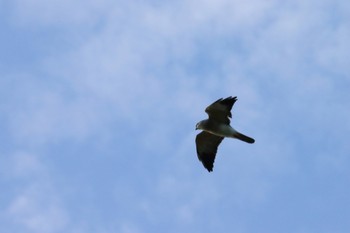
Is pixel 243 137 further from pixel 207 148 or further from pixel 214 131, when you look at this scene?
pixel 207 148

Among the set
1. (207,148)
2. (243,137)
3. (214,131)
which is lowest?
(243,137)

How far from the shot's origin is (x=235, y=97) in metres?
22.8

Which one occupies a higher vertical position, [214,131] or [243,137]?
[214,131]

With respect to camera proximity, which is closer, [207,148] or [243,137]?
[243,137]

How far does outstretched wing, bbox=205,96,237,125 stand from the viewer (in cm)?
2295

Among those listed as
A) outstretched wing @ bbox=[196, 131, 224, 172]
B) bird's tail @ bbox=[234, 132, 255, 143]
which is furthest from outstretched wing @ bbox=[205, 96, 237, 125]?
outstretched wing @ bbox=[196, 131, 224, 172]

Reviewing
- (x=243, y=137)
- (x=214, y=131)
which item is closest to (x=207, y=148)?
(x=214, y=131)

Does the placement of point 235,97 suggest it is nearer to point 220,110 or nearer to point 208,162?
point 220,110

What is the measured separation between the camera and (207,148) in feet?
80.2

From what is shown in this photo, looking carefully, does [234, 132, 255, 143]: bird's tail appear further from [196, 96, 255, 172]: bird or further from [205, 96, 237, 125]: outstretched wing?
[205, 96, 237, 125]: outstretched wing

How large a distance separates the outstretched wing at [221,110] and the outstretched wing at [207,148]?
1.00 metres

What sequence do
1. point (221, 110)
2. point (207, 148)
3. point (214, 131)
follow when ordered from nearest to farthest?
point (221, 110) → point (214, 131) → point (207, 148)

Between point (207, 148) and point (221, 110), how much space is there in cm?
176

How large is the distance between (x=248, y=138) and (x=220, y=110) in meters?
1.17
